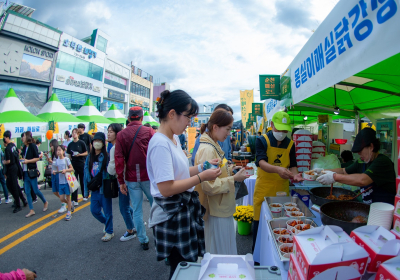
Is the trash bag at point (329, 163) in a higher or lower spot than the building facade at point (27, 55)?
lower

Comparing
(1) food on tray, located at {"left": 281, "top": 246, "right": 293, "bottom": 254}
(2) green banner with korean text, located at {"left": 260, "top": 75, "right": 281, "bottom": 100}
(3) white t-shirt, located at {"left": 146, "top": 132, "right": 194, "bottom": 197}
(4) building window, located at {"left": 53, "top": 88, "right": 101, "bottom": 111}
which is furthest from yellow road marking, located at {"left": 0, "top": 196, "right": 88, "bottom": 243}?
(4) building window, located at {"left": 53, "top": 88, "right": 101, "bottom": 111}

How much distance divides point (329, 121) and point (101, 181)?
6.00 m

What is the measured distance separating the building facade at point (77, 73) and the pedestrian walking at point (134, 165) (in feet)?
61.8

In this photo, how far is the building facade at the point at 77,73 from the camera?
18.7m

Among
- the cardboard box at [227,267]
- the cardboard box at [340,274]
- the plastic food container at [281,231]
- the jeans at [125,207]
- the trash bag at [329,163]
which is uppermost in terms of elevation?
the trash bag at [329,163]

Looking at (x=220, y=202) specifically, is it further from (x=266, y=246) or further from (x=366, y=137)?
(x=366, y=137)

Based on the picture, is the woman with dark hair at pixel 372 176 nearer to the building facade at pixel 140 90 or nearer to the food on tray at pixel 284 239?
the food on tray at pixel 284 239

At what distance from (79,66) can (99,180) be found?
21770 millimetres

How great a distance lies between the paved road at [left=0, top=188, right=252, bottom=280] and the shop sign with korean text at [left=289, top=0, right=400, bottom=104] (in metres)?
2.84

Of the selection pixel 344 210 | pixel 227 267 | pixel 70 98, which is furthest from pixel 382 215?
pixel 70 98

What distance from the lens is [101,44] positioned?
25.3 m

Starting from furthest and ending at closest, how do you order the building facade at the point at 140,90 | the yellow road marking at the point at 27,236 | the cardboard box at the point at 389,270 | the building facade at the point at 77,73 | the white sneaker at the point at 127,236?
the building facade at the point at 140,90, the building facade at the point at 77,73, the white sneaker at the point at 127,236, the yellow road marking at the point at 27,236, the cardboard box at the point at 389,270

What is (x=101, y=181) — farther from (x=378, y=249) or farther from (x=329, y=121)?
(x=329, y=121)

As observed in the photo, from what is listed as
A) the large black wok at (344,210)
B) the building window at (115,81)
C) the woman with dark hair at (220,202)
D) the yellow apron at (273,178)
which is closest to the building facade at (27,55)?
the building window at (115,81)
